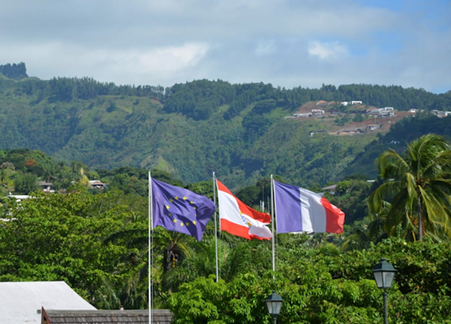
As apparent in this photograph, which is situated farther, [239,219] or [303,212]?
[303,212]

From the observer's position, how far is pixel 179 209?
24.7m

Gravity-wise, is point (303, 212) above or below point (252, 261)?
above

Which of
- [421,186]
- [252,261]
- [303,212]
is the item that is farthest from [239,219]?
[252,261]

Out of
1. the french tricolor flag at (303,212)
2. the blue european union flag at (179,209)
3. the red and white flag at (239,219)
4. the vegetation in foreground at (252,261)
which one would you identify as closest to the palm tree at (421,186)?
the vegetation in foreground at (252,261)

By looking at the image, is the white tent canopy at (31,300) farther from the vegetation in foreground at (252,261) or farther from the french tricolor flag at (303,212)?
the french tricolor flag at (303,212)

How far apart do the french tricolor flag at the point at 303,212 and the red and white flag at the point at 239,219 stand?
588 millimetres

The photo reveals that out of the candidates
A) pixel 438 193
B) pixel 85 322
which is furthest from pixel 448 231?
pixel 85 322

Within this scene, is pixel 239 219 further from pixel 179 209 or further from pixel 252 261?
pixel 252 261

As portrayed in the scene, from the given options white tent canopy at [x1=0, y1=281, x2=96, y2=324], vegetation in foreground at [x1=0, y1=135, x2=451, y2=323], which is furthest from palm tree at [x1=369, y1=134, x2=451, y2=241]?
white tent canopy at [x1=0, y1=281, x2=96, y2=324]

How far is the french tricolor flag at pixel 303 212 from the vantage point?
25.8 m

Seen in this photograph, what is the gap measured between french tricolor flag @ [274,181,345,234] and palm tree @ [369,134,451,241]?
23.1ft

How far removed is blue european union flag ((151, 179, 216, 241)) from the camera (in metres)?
24.5

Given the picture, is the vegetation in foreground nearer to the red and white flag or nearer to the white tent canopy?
the red and white flag

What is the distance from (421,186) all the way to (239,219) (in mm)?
10362
